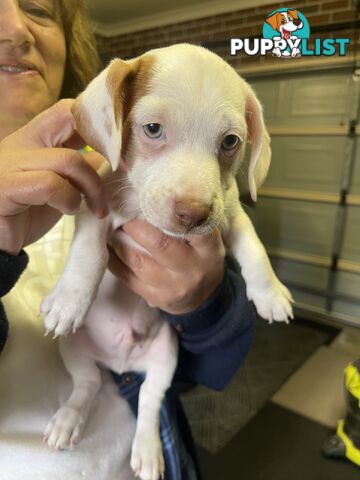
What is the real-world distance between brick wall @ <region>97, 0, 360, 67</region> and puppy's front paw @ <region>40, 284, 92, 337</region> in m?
2.75

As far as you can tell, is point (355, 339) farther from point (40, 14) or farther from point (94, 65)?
point (40, 14)

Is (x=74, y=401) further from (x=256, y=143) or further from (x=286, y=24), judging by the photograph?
(x=286, y=24)

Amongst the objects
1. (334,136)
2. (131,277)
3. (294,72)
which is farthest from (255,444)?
(294,72)

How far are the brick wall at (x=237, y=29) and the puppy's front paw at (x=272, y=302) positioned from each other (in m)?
2.72

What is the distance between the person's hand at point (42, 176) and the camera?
65 cm

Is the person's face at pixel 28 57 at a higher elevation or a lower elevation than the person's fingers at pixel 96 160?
higher

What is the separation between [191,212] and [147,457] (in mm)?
582

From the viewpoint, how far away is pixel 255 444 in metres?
2.39

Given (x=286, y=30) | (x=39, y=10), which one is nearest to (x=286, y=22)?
(x=286, y=30)

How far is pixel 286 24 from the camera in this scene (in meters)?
4.06

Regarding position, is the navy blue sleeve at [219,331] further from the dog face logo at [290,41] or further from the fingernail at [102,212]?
the dog face logo at [290,41]

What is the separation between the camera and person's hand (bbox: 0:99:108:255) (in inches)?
25.6

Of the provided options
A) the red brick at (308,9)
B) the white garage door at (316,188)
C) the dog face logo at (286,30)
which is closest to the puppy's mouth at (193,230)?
the white garage door at (316,188)

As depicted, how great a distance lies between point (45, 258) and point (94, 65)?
2.30ft
